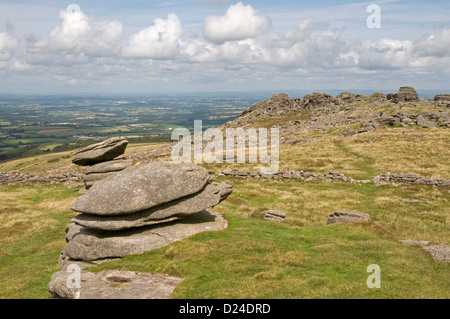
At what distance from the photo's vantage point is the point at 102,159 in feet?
132

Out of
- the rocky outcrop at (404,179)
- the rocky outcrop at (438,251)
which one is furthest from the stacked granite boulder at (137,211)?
the rocky outcrop at (404,179)

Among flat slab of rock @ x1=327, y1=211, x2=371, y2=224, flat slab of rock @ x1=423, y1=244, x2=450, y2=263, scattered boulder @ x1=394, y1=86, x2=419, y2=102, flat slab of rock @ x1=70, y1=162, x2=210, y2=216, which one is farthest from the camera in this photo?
scattered boulder @ x1=394, y1=86, x2=419, y2=102

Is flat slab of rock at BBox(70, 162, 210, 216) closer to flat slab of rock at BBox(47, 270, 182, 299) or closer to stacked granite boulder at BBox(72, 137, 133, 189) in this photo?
flat slab of rock at BBox(47, 270, 182, 299)

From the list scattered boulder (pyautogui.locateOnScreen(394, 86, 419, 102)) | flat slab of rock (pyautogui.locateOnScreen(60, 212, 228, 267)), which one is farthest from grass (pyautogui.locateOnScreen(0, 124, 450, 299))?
scattered boulder (pyautogui.locateOnScreen(394, 86, 419, 102))

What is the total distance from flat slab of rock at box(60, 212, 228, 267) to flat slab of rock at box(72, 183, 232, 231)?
2.66ft

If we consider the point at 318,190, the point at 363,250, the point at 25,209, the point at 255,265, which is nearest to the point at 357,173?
the point at 318,190

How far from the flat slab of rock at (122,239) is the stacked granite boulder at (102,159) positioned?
1414 cm

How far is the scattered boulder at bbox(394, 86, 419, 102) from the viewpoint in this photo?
14775 cm

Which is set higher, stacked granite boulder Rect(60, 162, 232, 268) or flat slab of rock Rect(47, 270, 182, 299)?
stacked granite boulder Rect(60, 162, 232, 268)

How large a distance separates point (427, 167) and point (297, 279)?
53394 millimetres

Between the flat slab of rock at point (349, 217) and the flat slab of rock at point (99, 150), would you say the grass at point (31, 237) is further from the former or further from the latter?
the flat slab of rock at point (349, 217)

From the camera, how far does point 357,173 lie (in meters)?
57.8

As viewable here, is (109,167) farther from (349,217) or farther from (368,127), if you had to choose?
(368,127)

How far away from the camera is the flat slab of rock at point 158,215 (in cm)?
2244
